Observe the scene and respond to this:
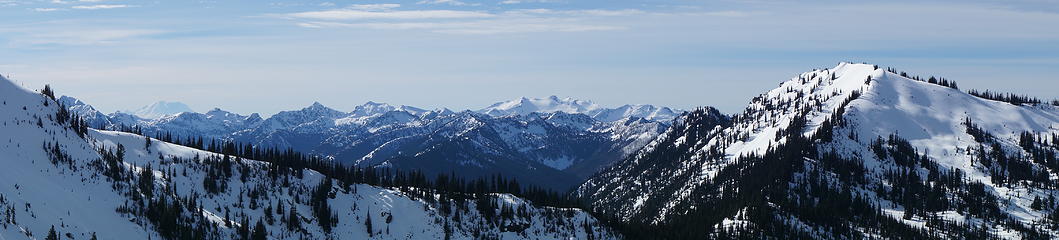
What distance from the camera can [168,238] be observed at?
19250 centimetres

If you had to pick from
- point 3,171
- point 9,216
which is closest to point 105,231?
point 9,216

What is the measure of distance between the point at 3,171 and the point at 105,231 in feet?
116

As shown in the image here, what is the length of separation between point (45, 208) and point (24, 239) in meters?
23.7

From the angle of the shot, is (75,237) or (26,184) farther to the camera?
(26,184)

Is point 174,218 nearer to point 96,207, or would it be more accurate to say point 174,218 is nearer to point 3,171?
point 96,207

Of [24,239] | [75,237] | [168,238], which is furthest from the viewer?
[168,238]

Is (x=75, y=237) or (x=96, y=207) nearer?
(x=75, y=237)

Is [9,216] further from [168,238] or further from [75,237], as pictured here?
[168,238]

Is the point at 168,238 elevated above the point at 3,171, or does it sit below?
below

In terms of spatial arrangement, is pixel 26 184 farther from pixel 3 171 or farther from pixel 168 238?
pixel 168 238

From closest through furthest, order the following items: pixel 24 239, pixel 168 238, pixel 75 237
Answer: pixel 24 239
pixel 75 237
pixel 168 238

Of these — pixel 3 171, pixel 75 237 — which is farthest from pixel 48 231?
pixel 3 171

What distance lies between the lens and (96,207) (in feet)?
639

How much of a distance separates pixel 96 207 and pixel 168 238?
61.9ft
